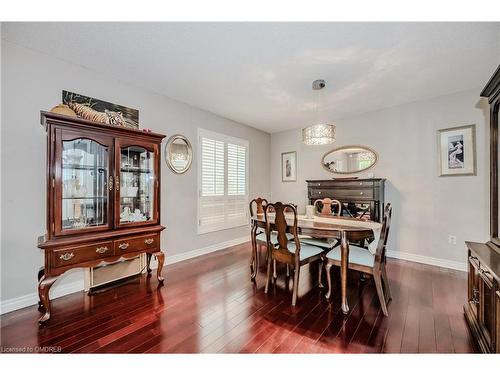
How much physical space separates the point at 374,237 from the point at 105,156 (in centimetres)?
296

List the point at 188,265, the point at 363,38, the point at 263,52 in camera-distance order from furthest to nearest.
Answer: the point at 188,265 < the point at 263,52 < the point at 363,38

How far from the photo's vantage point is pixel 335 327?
1.78m

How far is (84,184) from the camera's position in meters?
2.26

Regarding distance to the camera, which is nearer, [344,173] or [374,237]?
[374,237]

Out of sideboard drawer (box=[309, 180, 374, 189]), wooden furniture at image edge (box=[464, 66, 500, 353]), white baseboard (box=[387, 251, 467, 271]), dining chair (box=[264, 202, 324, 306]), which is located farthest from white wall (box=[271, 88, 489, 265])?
dining chair (box=[264, 202, 324, 306])

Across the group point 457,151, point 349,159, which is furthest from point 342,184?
point 457,151

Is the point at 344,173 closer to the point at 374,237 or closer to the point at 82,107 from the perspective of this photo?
the point at 374,237

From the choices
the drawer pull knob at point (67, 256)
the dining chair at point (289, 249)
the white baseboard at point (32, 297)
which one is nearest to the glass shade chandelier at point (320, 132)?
the dining chair at point (289, 249)

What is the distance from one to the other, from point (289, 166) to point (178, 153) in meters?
2.66

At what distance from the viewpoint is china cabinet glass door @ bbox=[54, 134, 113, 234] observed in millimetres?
2029

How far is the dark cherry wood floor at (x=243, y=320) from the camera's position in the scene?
1.56 m

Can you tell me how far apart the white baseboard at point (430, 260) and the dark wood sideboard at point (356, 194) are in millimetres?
659
